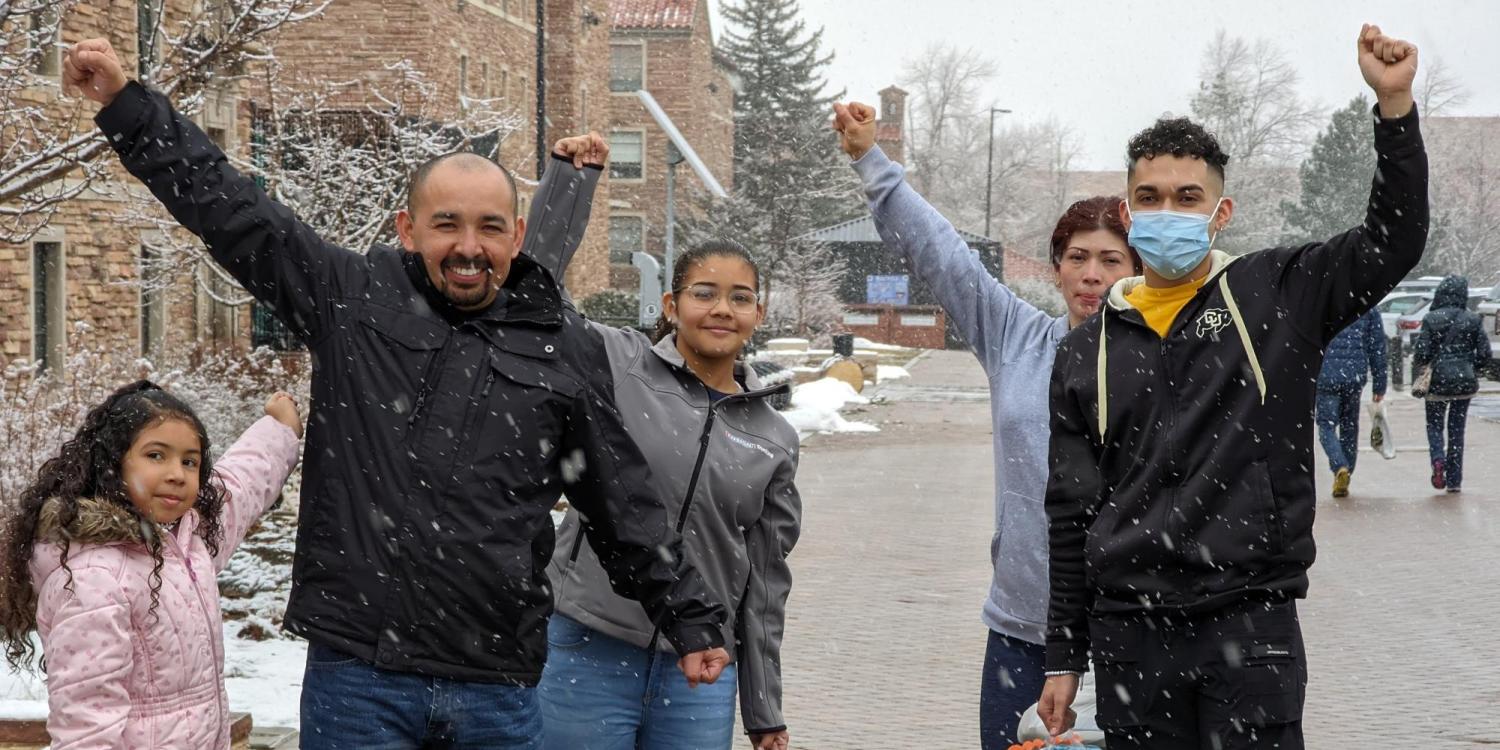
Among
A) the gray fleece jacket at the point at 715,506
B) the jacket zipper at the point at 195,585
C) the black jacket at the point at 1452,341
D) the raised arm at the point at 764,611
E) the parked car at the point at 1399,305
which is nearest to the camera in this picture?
the jacket zipper at the point at 195,585

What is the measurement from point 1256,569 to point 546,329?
151cm

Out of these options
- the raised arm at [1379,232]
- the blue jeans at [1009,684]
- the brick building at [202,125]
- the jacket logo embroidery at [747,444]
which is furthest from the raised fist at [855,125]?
the brick building at [202,125]

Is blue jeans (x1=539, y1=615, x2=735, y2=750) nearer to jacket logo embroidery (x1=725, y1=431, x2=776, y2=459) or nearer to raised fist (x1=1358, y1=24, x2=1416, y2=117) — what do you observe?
jacket logo embroidery (x1=725, y1=431, x2=776, y2=459)

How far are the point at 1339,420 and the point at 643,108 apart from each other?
173 feet

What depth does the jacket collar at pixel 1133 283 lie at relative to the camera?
374 cm

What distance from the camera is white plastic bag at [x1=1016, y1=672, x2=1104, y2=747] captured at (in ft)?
13.0

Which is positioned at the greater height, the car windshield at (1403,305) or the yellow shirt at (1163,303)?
the yellow shirt at (1163,303)

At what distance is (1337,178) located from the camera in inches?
2778

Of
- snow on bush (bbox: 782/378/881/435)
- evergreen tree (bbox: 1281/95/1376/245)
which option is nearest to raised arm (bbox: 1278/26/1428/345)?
snow on bush (bbox: 782/378/881/435)

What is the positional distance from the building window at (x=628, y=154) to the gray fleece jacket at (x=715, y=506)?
208ft

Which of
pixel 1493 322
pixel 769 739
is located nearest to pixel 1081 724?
pixel 769 739

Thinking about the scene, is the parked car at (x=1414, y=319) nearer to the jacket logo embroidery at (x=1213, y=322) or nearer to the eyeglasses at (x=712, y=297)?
the eyeglasses at (x=712, y=297)

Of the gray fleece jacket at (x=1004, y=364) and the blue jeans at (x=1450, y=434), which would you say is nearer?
the gray fleece jacket at (x=1004, y=364)

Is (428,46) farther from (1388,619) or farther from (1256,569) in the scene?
(1256,569)
